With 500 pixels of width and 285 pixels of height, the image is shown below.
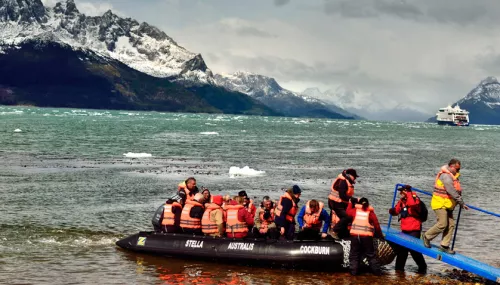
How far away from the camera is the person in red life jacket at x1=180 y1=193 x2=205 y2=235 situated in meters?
20.0

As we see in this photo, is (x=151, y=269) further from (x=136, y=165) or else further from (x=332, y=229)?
(x=136, y=165)

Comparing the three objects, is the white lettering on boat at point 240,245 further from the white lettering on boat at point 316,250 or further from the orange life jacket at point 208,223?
the white lettering on boat at point 316,250

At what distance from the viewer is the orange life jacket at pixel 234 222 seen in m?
19.6

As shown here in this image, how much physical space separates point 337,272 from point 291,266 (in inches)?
57.7

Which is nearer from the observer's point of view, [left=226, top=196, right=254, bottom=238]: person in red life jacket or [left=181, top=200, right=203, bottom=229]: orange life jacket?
[left=226, top=196, right=254, bottom=238]: person in red life jacket

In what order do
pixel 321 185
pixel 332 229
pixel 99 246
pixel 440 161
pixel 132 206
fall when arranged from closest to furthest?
pixel 332 229 → pixel 99 246 → pixel 132 206 → pixel 321 185 → pixel 440 161

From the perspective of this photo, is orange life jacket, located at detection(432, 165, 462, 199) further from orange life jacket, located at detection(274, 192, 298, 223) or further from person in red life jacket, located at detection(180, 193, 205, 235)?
person in red life jacket, located at detection(180, 193, 205, 235)

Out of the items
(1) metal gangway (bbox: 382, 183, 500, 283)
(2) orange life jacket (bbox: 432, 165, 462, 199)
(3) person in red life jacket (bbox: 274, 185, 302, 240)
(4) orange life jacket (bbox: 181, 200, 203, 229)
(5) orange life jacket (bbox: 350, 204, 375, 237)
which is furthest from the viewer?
(4) orange life jacket (bbox: 181, 200, 203, 229)

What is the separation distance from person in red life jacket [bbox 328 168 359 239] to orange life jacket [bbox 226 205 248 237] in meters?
2.97

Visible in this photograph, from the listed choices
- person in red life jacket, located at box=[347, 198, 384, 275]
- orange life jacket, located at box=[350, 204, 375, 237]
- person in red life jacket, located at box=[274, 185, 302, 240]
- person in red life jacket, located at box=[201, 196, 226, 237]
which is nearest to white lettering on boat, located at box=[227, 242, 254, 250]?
person in red life jacket, located at box=[201, 196, 226, 237]

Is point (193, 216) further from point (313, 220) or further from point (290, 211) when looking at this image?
point (313, 220)

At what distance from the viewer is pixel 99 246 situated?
2133 centimetres

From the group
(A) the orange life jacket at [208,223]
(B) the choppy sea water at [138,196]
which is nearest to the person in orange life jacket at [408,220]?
(B) the choppy sea water at [138,196]

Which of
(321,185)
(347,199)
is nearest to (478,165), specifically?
(321,185)
